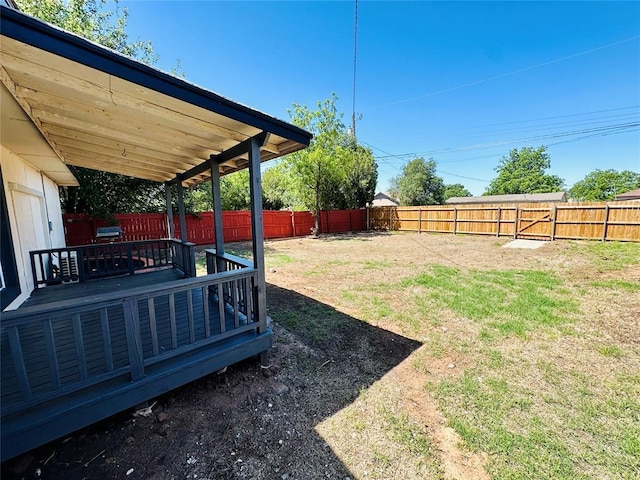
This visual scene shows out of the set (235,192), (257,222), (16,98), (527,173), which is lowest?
(257,222)

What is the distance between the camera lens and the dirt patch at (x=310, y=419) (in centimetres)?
172

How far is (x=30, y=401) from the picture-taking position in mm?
1640

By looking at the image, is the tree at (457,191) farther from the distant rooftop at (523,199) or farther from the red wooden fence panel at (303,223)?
the red wooden fence panel at (303,223)

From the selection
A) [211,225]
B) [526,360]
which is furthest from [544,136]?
[211,225]

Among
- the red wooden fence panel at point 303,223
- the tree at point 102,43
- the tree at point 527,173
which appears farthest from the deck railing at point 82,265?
the tree at point 527,173

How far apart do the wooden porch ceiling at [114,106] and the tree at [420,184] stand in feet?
90.9

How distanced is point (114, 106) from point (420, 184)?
29663 mm

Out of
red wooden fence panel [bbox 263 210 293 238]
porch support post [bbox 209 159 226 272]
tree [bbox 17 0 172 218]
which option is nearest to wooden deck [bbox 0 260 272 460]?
porch support post [bbox 209 159 226 272]

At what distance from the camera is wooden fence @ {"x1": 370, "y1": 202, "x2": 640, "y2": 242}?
9.59 meters

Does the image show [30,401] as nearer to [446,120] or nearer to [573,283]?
[573,283]

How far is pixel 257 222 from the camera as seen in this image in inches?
→ 108

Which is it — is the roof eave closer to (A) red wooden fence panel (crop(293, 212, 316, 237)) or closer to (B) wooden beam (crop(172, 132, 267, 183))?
(B) wooden beam (crop(172, 132, 267, 183))

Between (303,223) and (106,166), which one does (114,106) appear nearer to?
(106,166)

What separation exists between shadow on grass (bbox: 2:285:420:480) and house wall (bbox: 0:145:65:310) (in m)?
2.81
